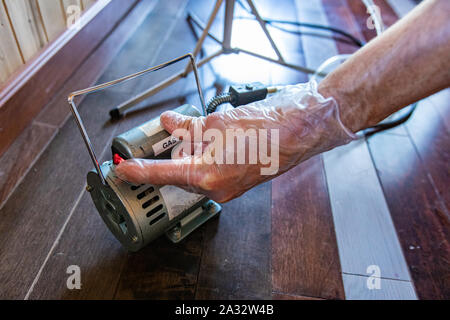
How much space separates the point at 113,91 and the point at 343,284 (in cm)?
112

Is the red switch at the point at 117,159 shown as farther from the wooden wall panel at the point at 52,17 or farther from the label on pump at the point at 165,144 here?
the wooden wall panel at the point at 52,17

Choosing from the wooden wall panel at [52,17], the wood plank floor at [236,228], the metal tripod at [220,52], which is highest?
the wooden wall panel at [52,17]

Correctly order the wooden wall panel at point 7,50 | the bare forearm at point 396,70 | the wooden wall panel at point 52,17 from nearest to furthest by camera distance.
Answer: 1. the bare forearm at point 396,70
2. the wooden wall panel at point 7,50
3. the wooden wall panel at point 52,17

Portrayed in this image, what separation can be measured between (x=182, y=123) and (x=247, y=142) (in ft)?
0.48

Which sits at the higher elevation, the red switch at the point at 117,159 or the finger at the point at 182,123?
the finger at the point at 182,123

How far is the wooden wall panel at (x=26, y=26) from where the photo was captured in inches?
40.3

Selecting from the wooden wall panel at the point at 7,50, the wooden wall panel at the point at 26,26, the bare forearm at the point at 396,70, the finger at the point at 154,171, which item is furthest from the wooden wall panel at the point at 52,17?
the bare forearm at the point at 396,70

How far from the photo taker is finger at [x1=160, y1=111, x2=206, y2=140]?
684 mm

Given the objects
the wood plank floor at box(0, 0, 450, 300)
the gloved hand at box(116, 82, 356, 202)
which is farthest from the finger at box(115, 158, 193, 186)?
the wood plank floor at box(0, 0, 450, 300)

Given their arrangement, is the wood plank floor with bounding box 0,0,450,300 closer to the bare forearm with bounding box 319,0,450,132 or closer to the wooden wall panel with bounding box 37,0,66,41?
the wooden wall panel with bounding box 37,0,66,41

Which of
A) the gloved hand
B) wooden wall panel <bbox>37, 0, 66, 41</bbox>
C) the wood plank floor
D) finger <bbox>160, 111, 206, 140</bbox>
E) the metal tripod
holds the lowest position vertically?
the wood plank floor

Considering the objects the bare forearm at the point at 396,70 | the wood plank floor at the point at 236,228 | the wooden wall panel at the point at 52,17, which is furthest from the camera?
the wooden wall panel at the point at 52,17

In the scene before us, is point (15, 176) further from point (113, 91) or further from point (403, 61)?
point (403, 61)

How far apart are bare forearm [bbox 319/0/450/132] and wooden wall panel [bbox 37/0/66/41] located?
1.06 metres
